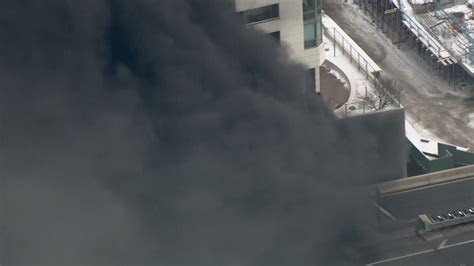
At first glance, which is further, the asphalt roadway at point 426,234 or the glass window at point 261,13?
the glass window at point 261,13

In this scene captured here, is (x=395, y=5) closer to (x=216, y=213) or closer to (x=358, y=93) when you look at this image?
(x=358, y=93)

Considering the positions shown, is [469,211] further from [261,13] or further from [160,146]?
[160,146]

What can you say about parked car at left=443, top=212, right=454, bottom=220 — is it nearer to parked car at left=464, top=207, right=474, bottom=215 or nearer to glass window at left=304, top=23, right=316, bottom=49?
parked car at left=464, top=207, right=474, bottom=215

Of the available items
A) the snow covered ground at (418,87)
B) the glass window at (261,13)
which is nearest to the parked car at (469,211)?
the snow covered ground at (418,87)

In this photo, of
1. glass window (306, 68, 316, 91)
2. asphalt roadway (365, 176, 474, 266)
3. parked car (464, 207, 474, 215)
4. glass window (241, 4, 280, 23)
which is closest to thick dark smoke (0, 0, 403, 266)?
glass window (241, 4, 280, 23)

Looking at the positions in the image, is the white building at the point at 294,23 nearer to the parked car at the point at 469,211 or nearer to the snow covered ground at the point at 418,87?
the parked car at the point at 469,211

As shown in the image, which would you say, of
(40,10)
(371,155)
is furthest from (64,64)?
(371,155)

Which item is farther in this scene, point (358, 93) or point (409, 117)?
point (409, 117)
